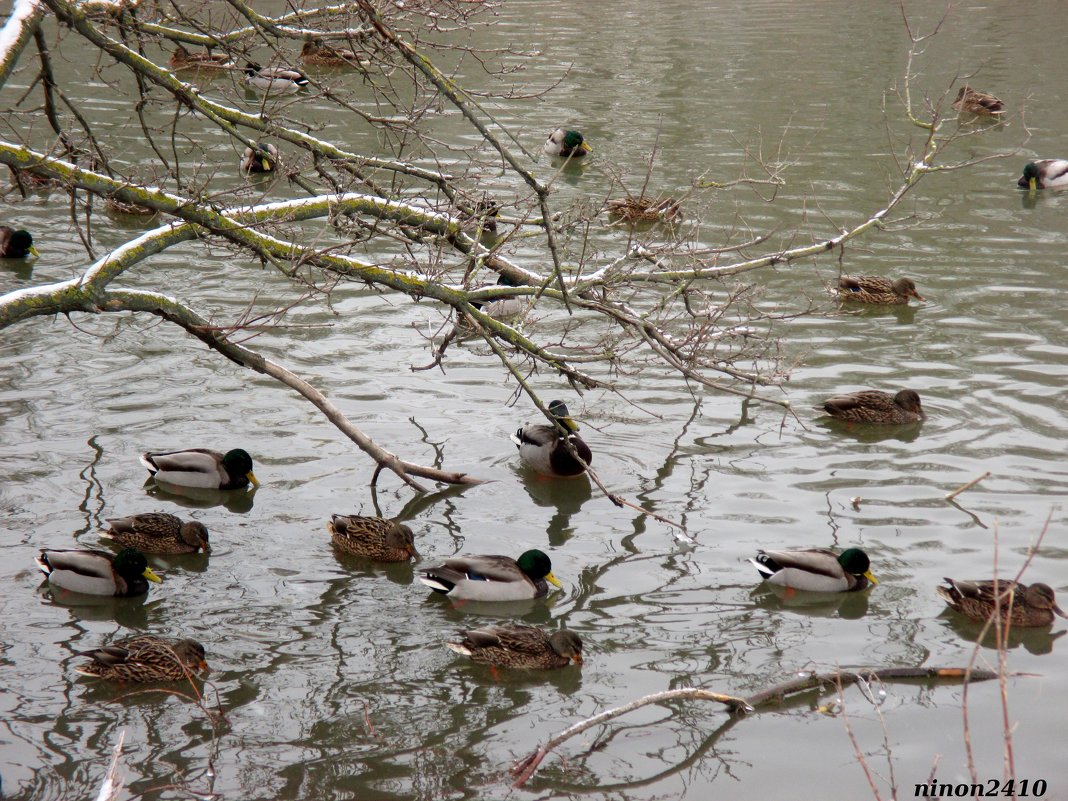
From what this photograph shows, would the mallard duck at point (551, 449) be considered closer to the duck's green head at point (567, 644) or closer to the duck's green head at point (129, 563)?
the duck's green head at point (567, 644)

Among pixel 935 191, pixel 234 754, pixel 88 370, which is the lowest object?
pixel 234 754

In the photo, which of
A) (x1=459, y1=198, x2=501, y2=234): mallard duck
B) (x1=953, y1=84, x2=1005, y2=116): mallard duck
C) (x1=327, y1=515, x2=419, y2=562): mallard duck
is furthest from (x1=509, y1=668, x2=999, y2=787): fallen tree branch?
(x1=953, y1=84, x2=1005, y2=116): mallard duck

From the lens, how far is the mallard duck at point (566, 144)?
→ 20484mm

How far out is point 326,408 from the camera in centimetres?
959

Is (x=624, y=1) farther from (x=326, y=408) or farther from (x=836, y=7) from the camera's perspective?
(x=326, y=408)

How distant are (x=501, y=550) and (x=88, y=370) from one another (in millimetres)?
5271

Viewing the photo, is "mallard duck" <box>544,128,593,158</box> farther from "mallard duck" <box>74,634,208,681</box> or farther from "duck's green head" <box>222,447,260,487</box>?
"mallard duck" <box>74,634,208,681</box>

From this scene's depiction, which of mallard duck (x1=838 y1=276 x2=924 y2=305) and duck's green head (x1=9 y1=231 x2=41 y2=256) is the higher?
duck's green head (x1=9 y1=231 x2=41 y2=256)

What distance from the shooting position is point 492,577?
28.2 feet

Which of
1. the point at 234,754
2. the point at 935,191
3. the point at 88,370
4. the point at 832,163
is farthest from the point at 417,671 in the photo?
the point at 832,163

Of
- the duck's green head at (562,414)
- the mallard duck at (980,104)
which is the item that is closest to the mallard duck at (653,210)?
the duck's green head at (562,414)

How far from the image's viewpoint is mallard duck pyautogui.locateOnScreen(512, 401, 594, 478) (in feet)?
34.2

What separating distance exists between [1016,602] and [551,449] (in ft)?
12.7

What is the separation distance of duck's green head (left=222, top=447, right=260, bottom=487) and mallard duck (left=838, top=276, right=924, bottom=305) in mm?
7099
